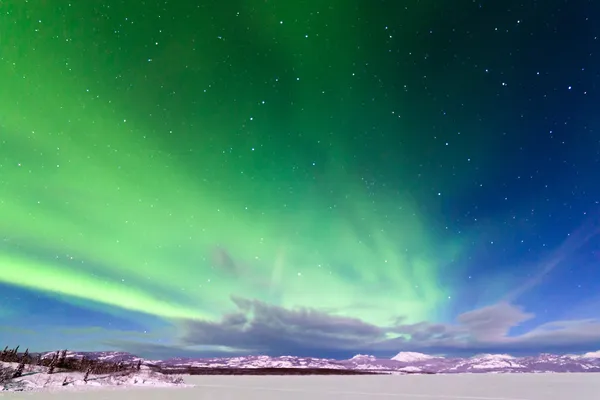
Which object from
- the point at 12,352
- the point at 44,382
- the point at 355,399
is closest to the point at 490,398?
the point at 355,399

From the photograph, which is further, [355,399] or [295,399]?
[355,399]

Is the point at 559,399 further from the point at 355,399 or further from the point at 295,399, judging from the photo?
the point at 295,399

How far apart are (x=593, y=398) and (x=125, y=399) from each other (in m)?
33.2

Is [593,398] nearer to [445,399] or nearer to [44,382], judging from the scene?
[445,399]

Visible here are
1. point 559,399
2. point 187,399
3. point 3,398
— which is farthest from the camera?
point 559,399

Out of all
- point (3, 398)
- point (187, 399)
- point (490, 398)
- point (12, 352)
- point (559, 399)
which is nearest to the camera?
point (3, 398)

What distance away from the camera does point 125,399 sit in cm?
2509

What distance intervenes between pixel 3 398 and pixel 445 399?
29019 mm

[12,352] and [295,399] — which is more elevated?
[12,352]

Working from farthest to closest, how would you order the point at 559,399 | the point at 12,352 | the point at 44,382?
the point at 12,352, the point at 44,382, the point at 559,399

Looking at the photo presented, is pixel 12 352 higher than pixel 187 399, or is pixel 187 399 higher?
pixel 12 352

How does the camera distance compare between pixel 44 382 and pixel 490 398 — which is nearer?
pixel 490 398

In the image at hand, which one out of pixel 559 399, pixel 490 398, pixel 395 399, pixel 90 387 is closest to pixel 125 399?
pixel 90 387

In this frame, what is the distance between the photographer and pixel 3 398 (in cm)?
2306
